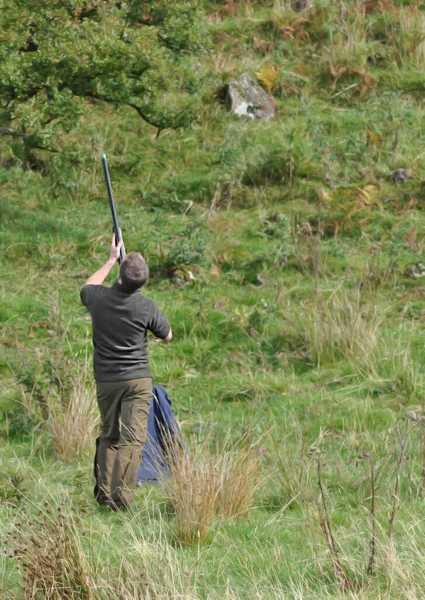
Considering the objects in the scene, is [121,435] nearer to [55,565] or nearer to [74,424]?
→ [74,424]

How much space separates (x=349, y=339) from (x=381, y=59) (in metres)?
8.19

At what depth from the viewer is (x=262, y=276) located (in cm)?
1230

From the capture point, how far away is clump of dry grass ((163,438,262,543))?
20.7 ft

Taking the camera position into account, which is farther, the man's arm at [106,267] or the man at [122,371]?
the man's arm at [106,267]

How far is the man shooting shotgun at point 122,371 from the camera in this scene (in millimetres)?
7039

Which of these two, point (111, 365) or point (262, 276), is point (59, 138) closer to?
point (262, 276)

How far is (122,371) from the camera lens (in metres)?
7.11

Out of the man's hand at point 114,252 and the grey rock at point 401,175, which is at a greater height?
the man's hand at point 114,252

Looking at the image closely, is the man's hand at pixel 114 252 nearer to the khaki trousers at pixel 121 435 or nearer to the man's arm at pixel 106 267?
the man's arm at pixel 106 267

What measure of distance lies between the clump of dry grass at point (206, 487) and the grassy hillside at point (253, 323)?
20 millimetres

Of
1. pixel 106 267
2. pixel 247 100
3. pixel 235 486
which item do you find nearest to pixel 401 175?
pixel 247 100

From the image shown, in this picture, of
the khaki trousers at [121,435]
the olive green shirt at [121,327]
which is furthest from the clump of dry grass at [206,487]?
the olive green shirt at [121,327]

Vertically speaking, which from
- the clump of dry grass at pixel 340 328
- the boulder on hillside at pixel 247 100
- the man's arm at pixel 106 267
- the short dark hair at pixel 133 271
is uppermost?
the short dark hair at pixel 133 271

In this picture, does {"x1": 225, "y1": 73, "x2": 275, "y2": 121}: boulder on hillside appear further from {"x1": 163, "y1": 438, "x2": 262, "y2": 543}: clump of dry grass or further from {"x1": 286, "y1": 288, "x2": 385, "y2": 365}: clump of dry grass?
{"x1": 163, "y1": 438, "x2": 262, "y2": 543}: clump of dry grass
